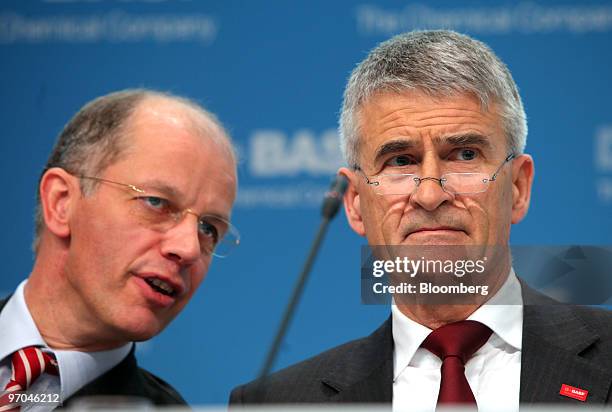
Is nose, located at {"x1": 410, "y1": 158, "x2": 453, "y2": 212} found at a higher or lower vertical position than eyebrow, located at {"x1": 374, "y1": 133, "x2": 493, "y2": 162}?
lower

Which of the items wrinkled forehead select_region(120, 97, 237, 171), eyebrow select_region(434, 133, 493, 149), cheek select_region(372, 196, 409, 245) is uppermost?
wrinkled forehead select_region(120, 97, 237, 171)

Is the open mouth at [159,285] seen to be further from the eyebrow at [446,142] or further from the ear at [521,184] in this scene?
the ear at [521,184]

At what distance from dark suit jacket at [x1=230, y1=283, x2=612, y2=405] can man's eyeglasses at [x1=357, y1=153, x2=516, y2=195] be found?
0.28 metres

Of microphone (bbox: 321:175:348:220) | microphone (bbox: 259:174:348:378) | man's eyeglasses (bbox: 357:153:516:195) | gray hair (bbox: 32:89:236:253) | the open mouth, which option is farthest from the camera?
gray hair (bbox: 32:89:236:253)

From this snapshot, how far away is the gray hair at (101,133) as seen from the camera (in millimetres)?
2674

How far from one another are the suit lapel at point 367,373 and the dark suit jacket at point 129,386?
1.74ft

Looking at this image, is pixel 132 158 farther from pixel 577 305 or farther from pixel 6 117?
pixel 577 305

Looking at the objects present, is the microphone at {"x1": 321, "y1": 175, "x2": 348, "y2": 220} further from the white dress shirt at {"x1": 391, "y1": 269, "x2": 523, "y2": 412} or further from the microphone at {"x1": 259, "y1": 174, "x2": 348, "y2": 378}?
the white dress shirt at {"x1": 391, "y1": 269, "x2": 523, "y2": 412}

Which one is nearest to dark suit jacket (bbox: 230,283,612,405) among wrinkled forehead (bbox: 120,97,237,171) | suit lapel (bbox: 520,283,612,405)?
suit lapel (bbox: 520,283,612,405)

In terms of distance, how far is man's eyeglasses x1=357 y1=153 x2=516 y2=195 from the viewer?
2.19 m

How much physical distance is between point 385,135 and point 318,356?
584 mm

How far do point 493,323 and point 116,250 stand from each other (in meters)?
1.00

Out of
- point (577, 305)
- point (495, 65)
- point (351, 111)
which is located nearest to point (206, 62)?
point (351, 111)

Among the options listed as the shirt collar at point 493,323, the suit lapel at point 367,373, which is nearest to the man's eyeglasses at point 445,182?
the shirt collar at point 493,323
